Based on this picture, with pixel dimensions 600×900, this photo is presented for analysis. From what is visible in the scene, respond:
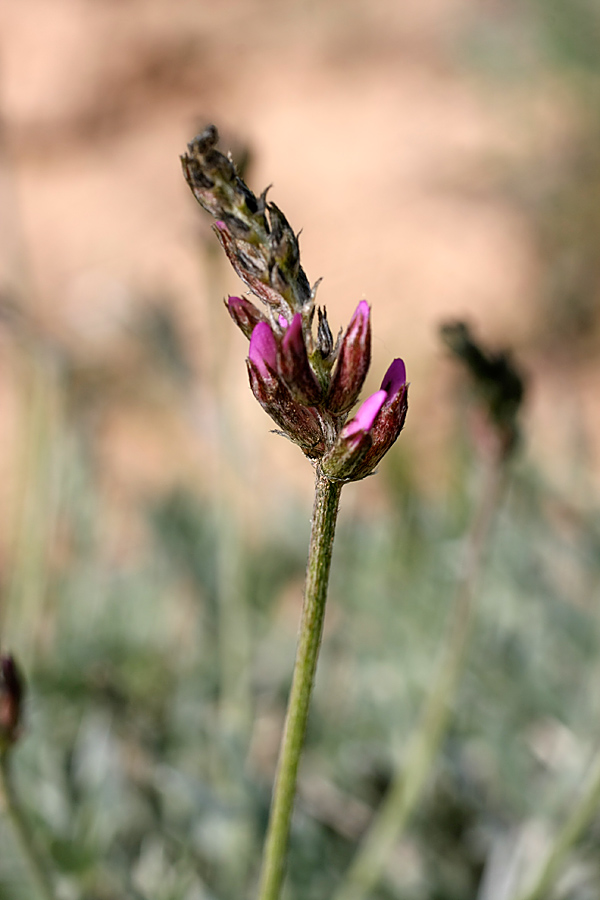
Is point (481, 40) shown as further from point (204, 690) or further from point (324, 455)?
point (324, 455)

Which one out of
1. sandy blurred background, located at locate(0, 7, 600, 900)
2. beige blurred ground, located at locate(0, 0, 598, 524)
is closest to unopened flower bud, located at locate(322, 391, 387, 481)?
sandy blurred background, located at locate(0, 7, 600, 900)

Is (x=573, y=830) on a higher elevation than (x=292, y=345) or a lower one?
lower

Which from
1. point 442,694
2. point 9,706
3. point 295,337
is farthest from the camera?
point 442,694

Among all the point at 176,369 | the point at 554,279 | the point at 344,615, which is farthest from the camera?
the point at 554,279

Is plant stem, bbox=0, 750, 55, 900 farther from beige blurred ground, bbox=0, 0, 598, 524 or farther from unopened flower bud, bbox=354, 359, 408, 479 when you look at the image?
beige blurred ground, bbox=0, 0, 598, 524

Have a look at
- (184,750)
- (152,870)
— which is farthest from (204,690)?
(152,870)

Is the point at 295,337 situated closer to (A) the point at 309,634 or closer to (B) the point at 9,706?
(A) the point at 309,634

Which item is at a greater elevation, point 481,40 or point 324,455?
point 481,40

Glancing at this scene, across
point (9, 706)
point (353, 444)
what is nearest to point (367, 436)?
point (353, 444)
